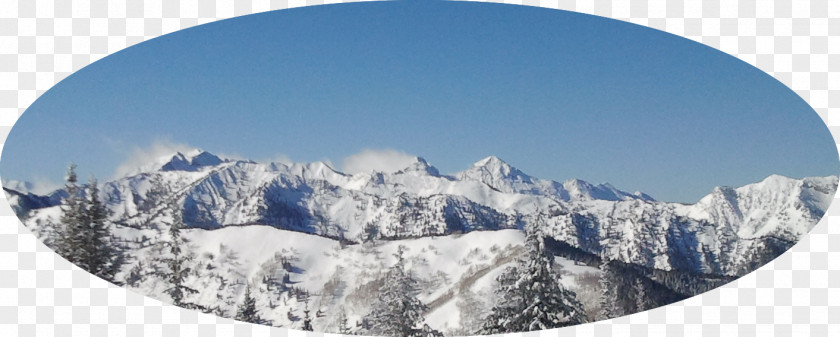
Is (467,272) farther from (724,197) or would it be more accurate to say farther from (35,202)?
(35,202)

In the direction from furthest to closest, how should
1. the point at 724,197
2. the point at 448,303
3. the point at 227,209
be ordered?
the point at 724,197 < the point at 227,209 < the point at 448,303

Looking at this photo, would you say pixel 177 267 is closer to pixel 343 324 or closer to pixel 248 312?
pixel 248 312

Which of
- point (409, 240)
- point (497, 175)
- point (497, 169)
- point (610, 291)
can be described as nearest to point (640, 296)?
point (610, 291)

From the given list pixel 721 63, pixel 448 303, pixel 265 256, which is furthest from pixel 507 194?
pixel 721 63

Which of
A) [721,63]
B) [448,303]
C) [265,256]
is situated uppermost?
→ [721,63]

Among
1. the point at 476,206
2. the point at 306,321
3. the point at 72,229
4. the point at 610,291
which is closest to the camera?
the point at 306,321

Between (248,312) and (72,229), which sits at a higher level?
(72,229)

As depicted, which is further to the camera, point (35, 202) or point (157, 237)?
point (35, 202)
